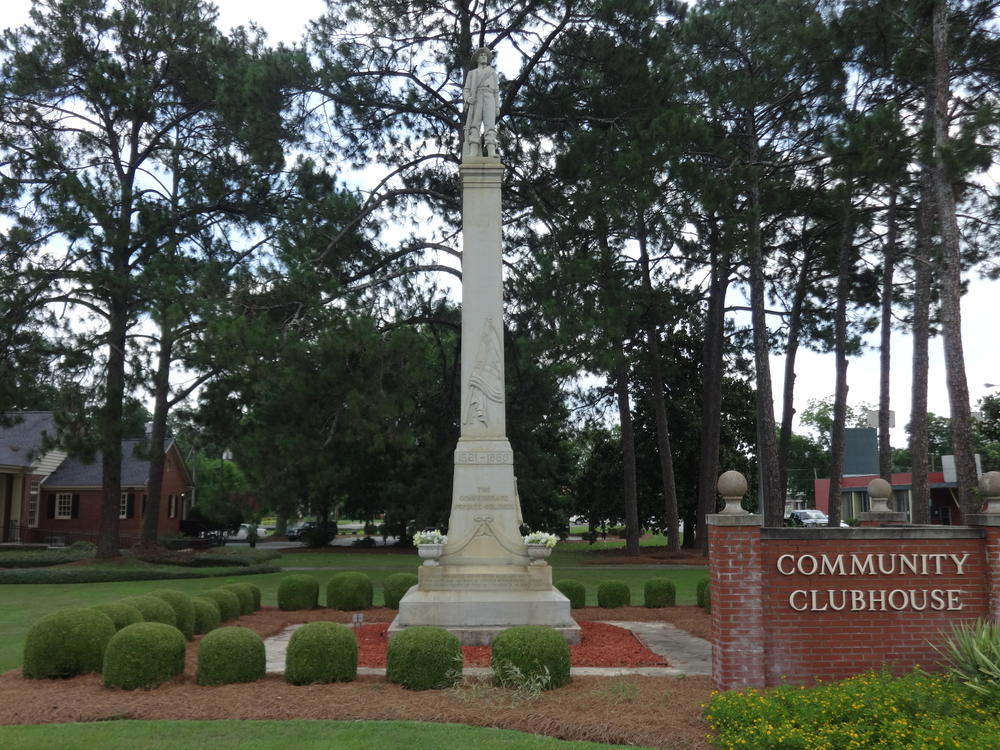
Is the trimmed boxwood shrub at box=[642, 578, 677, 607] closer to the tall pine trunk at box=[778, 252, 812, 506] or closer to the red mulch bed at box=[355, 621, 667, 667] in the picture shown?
the red mulch bed at box=[355, 621, 667, 667]

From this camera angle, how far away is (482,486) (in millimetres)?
13375

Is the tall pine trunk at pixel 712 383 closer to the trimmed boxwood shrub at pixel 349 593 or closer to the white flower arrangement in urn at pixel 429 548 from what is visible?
the trimmed boxwood shrub at pixel 349 593

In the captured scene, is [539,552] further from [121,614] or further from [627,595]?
[121,614]

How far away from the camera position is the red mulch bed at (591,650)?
1088cm

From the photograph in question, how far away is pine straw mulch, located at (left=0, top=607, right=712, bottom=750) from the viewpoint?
7.64m

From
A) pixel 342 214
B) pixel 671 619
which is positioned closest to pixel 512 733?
pixel 671 619

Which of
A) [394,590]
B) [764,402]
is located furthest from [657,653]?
[764,402]

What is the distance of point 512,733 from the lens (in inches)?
295

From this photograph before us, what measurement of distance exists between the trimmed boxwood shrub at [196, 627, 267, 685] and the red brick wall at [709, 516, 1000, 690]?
4.87 metres

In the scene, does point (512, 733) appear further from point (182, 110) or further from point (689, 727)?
point (182, 110)

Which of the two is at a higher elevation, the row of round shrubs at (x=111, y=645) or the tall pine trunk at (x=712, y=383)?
the tall pine trunk at (x=712, y=383)

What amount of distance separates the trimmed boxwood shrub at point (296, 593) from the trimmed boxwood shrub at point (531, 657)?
8.40 meters

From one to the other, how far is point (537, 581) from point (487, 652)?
1708 millimetres

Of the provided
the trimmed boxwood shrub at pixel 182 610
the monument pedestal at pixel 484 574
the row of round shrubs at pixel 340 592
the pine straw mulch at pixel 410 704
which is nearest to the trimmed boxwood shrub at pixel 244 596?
the row of round shrubs at pixel 340 592
